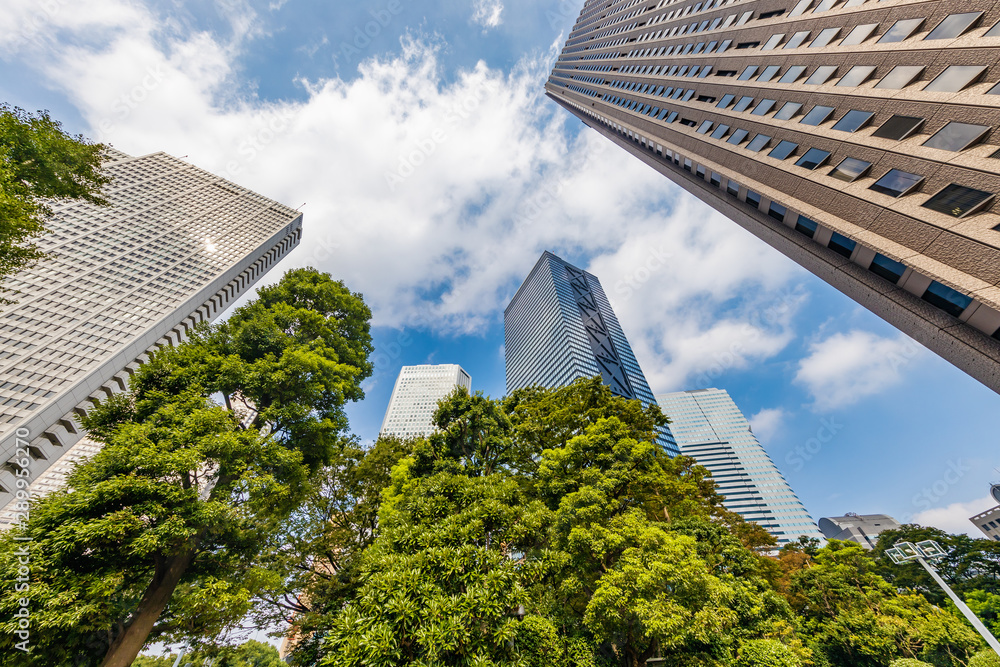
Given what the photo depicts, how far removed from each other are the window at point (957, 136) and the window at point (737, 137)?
10.6 meters

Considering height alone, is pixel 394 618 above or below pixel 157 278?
below

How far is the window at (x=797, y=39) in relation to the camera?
1766 cm

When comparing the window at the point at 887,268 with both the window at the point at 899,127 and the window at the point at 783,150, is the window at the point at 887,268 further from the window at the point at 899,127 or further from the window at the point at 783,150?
the window at the point at 783,150

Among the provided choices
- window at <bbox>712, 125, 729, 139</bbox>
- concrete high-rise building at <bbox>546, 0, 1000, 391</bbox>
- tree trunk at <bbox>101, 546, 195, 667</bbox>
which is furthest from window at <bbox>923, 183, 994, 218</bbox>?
tree trunk at <bbox>101, 546, 195, 667</bbox>

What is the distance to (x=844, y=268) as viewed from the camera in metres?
14.1

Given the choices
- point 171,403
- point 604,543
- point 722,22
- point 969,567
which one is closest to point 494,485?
point 604,543

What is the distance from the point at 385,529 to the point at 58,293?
44.6 metres

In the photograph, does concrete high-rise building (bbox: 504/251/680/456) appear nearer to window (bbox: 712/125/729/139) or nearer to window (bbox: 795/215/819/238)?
window (bbox: 712/125/729/139)

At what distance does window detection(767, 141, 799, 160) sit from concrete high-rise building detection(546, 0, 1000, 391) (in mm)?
105

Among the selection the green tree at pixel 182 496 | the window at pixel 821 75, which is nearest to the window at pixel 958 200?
the window at pixel 821 75

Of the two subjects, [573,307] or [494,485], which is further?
[573,307]

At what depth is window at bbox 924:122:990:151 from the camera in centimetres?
1015

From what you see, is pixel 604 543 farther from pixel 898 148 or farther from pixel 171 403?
pixel 898 148

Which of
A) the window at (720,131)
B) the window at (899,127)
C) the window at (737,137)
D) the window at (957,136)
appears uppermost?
the window at (720,131)
